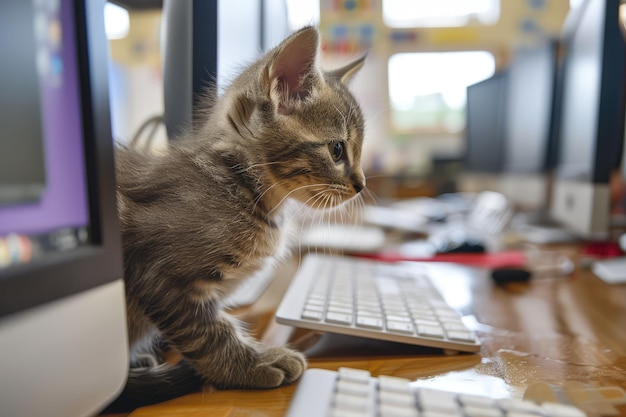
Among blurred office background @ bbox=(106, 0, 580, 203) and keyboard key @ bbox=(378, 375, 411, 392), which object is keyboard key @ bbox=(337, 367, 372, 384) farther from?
blurred office background @ bbox=(106, 0, 580, 203)

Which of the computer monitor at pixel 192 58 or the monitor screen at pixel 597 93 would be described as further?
the monitor screen at pixel 597 93

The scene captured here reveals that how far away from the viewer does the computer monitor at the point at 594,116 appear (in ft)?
3.16

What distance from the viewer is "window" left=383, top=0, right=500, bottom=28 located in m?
2.87

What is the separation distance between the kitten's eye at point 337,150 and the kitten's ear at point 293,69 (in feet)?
0.26

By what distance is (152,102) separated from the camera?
2.77 meters

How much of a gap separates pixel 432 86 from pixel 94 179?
9.12 ft

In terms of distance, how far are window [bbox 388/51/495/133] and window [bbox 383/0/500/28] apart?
0.68ft

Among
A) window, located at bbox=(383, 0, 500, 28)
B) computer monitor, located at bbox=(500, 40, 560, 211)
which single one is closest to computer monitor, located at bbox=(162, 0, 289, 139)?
computer monitor, located at bbox=(500, 40, 560, 211)

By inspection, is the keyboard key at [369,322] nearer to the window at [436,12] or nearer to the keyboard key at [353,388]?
the keyboard key at [353,388]

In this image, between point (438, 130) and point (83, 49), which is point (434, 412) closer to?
point (83, 49)

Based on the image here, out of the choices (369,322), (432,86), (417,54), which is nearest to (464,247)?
(369,322)

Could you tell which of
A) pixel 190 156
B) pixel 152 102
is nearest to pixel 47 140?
pixel 190 156

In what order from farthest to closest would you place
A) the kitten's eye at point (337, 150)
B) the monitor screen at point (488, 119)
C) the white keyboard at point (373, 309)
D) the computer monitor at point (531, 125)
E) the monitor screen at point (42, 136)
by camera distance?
the monitor screen at point (488, 119) < the computer monitor at point (531, 125) < the kitten's eye at point (337, 150) < the white keyboard at point (373, 309) < the monitor screen at point (42, 136)

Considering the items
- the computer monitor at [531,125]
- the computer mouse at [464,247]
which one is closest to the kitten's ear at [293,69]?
the computer mouse at [464,247]
